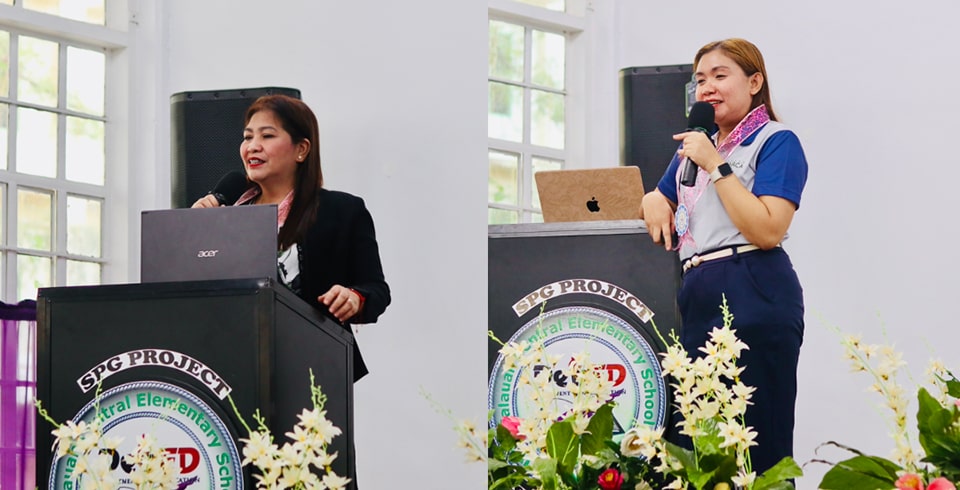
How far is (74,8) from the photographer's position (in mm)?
3951

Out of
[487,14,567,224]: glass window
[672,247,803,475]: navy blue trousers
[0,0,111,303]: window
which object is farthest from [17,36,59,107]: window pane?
[672,247,803,475]: navy blue trousers

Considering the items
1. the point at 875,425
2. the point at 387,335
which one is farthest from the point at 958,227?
the point at 387,335

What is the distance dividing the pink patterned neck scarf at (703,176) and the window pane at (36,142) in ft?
6.52

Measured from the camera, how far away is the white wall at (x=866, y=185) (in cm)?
434

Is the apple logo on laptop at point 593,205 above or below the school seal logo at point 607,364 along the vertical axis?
above

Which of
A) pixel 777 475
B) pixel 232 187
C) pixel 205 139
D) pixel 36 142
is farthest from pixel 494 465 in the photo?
pixel 36 142

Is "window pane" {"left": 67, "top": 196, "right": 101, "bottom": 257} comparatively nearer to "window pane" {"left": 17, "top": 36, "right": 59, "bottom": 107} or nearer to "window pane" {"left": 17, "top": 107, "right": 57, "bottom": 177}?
"window pane" {"left": 17, "top": 107, "right": 57, "bottom": 177}

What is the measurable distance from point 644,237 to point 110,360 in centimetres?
122

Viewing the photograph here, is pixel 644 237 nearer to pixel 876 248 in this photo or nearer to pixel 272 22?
pixel 272 22

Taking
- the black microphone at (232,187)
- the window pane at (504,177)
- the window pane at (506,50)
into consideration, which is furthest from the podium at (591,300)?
the window pane at (506,50)

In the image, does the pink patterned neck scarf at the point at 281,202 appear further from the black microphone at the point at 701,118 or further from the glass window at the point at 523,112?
the glass window at the point at 523,112

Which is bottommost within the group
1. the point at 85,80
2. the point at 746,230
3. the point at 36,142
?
the point at 746,230

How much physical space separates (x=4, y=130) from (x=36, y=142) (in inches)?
4.3

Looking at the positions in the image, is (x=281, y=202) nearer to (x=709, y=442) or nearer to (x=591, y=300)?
(x=591, y=300)
